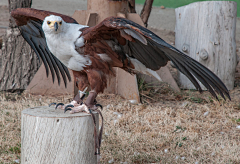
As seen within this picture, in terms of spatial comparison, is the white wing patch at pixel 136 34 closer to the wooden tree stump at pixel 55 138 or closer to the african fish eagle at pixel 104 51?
the african fish eagle at pixel 104 51

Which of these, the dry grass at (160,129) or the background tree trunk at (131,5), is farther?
the background tree trunk at (131,5)

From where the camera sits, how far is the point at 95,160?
6.66 feet

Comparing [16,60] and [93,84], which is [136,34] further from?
[16,60]

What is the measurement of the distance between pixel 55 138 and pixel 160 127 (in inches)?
60.9

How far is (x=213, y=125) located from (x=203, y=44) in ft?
4.83

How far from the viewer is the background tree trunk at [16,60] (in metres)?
4.26

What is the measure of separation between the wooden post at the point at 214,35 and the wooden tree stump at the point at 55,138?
9.02 ft

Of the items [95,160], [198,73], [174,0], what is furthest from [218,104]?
[174,0]

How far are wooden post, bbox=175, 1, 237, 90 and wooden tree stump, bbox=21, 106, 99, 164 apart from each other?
2.75 meters

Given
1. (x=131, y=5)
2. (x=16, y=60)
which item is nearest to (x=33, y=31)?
(x=16, y=60)

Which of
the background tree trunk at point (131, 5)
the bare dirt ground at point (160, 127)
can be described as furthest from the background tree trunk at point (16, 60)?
the background tree trunk at point (131, 5)

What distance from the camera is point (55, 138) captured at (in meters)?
1.85

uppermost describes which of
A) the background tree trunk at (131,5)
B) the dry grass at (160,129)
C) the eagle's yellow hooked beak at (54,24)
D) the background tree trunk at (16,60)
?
the background tree trunk at (131,5)

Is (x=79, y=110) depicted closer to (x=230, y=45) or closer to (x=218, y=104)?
(x=218, y=104)
